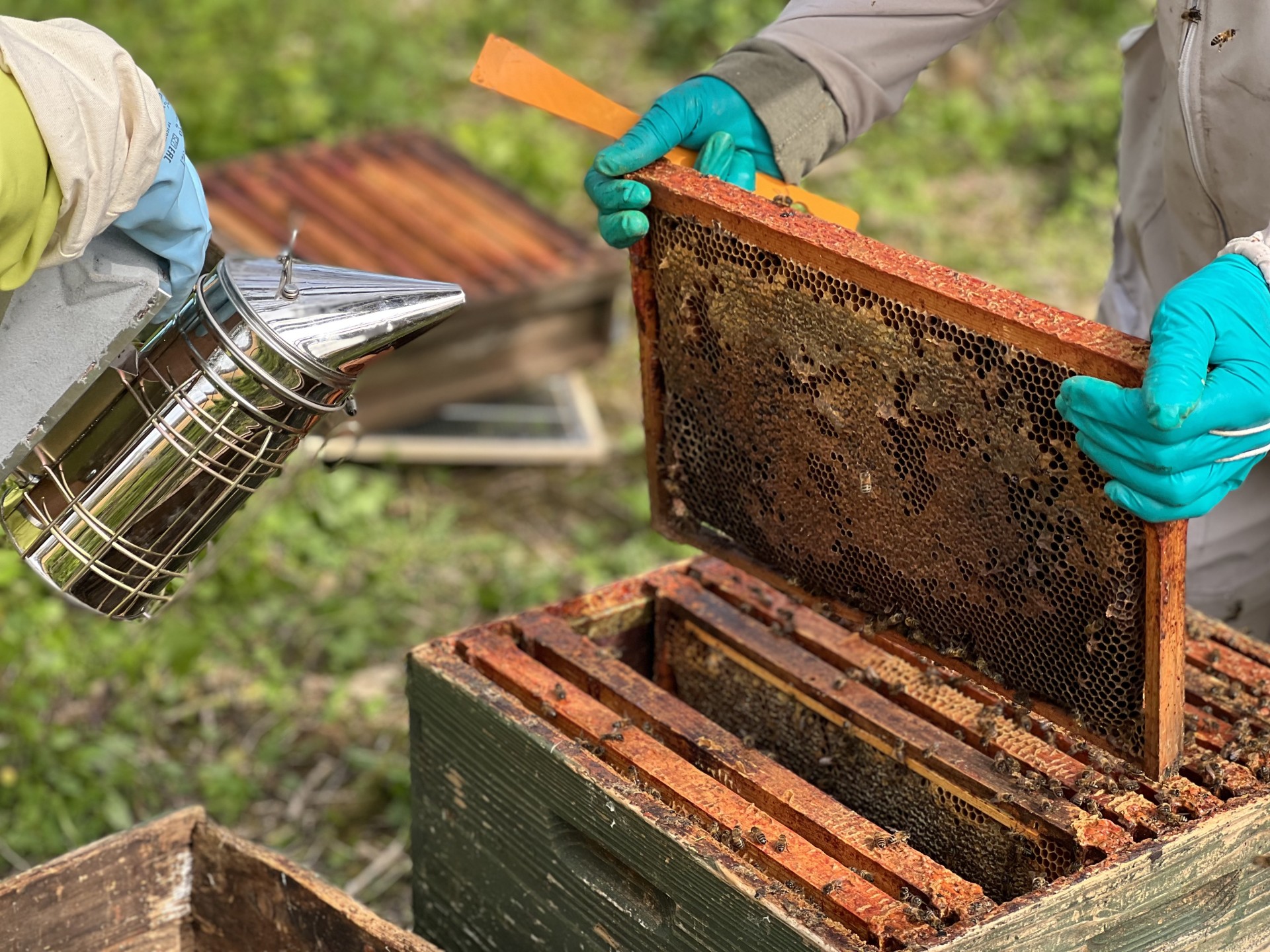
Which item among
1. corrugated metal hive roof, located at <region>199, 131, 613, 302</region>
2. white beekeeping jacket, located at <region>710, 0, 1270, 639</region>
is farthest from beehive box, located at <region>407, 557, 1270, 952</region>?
corrugated metal hive roof, located at <region>199, 131, 613, 302</region>

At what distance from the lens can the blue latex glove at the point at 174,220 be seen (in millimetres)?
1646

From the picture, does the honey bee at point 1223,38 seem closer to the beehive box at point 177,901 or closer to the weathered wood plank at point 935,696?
the weathered wood plank at point 935,696

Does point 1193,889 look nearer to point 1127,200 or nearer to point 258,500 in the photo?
point 1127,200

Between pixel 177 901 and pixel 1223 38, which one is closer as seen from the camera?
pixel 1223 38

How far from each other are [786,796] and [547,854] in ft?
1.11

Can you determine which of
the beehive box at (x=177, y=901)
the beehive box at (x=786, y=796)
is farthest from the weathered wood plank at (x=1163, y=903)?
the beehive box at (x=177, y=901)

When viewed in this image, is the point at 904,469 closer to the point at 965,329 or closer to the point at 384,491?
the point at 965,329

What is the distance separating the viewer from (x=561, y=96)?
6.44 feet

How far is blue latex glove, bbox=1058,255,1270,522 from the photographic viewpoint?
4.57 ft

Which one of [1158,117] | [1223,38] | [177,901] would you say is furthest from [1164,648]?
[177,901]

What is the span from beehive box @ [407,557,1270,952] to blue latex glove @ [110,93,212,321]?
0.59m

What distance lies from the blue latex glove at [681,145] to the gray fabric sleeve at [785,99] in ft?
0.05

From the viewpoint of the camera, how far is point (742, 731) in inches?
83.8

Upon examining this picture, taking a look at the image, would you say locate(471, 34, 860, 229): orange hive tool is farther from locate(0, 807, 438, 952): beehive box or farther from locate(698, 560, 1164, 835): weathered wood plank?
locate(0, 807, 438, 952): beehive box
